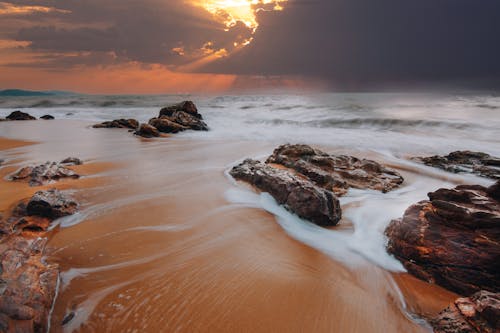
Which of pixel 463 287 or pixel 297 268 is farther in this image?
pixel 297 268

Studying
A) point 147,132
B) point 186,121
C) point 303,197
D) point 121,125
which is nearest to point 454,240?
point 303,197

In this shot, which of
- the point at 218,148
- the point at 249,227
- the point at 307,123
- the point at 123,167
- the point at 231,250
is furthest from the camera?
the point at 307,123

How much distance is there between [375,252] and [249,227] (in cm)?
156

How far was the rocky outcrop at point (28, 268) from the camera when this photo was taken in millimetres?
1908

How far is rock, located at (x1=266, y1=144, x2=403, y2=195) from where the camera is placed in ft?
17.7

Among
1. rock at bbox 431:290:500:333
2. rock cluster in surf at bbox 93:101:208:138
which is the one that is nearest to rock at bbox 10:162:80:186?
rock at bbox 431:290:500:333

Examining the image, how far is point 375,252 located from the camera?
3.29 metres

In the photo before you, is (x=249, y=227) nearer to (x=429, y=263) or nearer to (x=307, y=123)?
(x=429, y=263)

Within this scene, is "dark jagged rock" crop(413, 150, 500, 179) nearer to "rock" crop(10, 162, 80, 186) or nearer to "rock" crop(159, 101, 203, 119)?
"rock" crop(10, 162, 80, 186)

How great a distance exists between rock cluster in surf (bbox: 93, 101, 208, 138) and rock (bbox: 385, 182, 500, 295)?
10.7 meters

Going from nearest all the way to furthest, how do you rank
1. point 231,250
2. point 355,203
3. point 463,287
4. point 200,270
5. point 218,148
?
point 463,287 → point 200,270 → point 231,250 → point 355,203 → point 218,148

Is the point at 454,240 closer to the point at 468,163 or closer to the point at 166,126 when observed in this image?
the point at 468,163

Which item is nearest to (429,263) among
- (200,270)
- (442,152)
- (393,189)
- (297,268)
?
(297,268)

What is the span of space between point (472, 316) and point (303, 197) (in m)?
2.25
